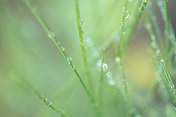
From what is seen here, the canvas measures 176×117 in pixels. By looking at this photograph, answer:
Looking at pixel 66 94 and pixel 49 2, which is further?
pixel 49 2

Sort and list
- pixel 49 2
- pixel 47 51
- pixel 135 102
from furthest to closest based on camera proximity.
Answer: pixel 49 2, pixel 47 51, pixel 135 102

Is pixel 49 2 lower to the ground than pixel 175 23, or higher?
higher

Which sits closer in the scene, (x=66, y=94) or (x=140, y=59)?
(x=66, y=94)

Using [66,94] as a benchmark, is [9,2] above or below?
above

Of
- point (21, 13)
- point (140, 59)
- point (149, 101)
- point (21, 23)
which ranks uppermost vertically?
point (21, 13)

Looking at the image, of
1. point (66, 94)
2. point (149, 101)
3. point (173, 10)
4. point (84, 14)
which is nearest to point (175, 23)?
point (173, 10)

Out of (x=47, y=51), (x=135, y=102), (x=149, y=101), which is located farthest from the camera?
(x=47, y=51)

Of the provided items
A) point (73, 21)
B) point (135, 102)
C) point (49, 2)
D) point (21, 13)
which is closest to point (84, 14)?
point (73, 21)

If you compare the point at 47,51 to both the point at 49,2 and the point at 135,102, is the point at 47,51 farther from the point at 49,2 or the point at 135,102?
the point at 135,102

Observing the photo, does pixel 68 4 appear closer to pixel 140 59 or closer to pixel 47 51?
pixel 47 51
